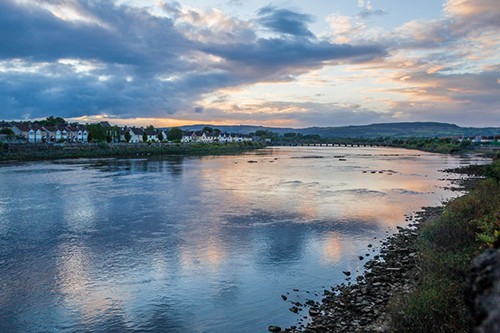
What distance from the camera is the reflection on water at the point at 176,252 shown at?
1176 centimetres

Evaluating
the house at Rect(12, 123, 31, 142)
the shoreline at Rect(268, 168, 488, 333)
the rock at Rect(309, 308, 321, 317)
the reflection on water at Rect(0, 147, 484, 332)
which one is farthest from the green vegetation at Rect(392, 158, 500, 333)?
the house at Rect(12, 123, 31, 142)

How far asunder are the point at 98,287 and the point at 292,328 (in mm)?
6971

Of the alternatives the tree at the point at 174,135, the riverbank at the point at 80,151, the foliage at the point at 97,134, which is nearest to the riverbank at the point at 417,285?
the riverbank at the point at 80,151

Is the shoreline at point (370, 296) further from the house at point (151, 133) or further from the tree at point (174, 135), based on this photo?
the house at point (151, 133)

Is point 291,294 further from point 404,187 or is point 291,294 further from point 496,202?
point 404,187

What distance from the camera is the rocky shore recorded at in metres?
10.2

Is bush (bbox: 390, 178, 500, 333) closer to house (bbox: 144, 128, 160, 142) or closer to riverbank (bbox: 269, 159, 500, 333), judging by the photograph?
riverbank (bbox: 269, 159, 500, 333)

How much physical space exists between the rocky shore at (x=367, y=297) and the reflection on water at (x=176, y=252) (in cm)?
76

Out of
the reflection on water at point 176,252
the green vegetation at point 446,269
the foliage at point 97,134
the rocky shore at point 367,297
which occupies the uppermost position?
the foliage at point 97,134

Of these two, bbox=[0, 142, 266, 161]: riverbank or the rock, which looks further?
bbox=[0, 142, 266, 161]: riverbank

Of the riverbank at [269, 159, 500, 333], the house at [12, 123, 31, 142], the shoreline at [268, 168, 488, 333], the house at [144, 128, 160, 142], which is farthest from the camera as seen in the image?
the house at [144, 128, 160, 142]

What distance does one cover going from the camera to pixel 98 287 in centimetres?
1359

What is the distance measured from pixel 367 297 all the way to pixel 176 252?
8.67 metres

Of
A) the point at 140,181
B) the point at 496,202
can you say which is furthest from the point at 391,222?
the point at 140,181
